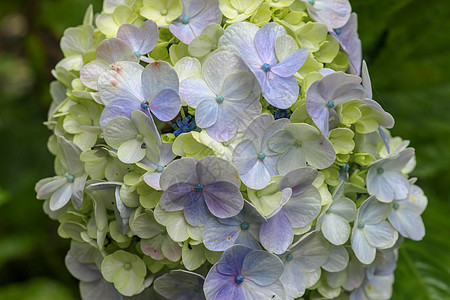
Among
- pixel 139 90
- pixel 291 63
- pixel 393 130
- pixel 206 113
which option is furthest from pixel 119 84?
pixel 393 130

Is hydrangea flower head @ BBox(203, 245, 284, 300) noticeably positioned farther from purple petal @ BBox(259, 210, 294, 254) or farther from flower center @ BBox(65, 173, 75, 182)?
flower center @ BBox(65, 173, 75, 182)

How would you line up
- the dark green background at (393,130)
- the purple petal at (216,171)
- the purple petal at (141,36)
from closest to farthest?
1. the purple petal at (216,171)
2. the purple petal at (141,36)
3. the dark green background at (393,130)

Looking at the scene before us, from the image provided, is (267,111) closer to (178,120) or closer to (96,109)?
(178,120)

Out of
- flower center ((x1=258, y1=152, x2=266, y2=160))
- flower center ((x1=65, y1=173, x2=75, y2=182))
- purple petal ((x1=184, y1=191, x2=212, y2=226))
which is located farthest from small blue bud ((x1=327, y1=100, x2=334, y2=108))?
flower center ((x1=65, y1=173, x2=75, y2=182))

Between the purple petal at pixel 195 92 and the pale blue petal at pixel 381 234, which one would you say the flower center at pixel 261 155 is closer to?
the purple petal at pixel 195 92

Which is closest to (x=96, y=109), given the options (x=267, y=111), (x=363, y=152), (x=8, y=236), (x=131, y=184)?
(x=131, y=184)

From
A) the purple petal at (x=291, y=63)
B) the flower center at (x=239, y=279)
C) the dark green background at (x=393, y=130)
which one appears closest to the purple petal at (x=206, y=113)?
the purple petal at (x=291, y=63)
